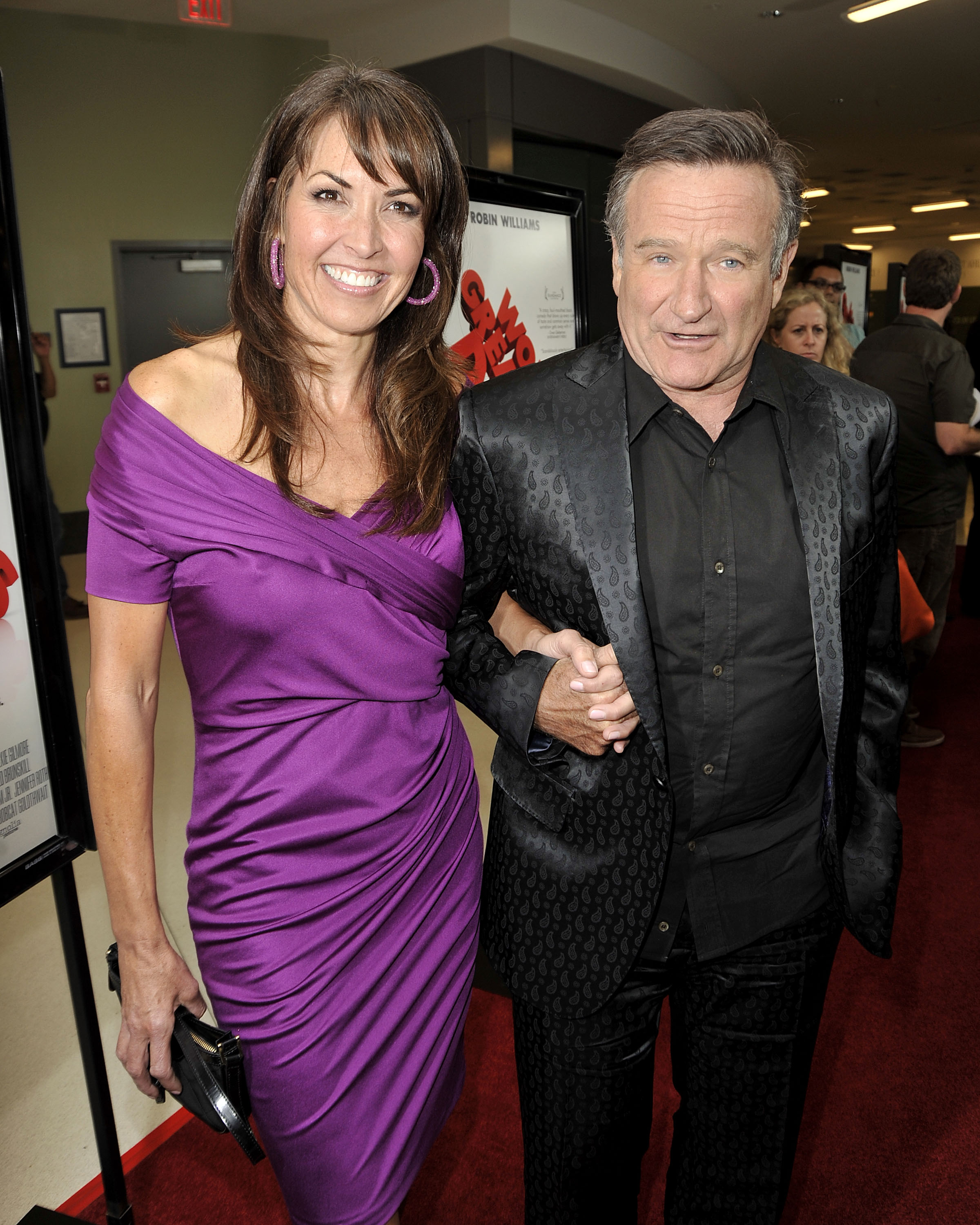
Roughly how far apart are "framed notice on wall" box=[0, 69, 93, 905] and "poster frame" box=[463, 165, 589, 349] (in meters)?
1.35

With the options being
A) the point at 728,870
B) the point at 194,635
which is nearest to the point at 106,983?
the point at 194,635

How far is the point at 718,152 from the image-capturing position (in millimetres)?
1203

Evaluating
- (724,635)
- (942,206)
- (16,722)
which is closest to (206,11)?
(16,722)

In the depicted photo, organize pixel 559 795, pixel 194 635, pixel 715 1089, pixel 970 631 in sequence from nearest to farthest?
pixel 194 635 → pixel 559 795 → pixel 715 1089 → pixel 970 631

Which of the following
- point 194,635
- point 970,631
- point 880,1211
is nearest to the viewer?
point 194,635

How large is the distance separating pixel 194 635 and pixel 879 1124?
1922 millimetres

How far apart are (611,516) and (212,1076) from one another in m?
0.87

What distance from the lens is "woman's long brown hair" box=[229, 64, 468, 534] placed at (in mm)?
1290

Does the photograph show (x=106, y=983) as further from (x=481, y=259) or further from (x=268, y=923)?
(x=481, y=259)

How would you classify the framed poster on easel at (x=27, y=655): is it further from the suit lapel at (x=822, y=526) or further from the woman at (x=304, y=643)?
the suit lapel at (x=822, y=526)

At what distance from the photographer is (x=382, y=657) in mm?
1331

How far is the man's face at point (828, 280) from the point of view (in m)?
4.67

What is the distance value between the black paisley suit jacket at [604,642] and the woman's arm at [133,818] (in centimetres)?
44

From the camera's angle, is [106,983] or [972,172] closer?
[106,983]
